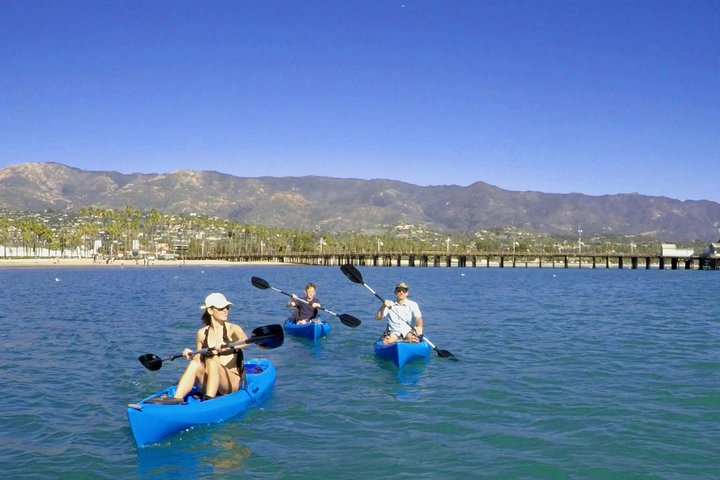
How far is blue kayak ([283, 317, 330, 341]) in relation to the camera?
861 inches

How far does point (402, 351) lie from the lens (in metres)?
16.8

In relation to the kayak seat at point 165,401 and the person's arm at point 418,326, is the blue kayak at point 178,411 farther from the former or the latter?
the person's arm at point 418,326

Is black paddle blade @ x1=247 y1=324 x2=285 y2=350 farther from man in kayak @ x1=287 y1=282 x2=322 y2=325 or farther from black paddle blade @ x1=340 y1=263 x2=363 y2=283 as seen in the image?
man in kayak @ x1=287 y1=282 x2=322 y2=325

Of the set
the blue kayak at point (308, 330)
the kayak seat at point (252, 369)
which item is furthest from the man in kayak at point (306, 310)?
the kayak seat at point (252, 369)

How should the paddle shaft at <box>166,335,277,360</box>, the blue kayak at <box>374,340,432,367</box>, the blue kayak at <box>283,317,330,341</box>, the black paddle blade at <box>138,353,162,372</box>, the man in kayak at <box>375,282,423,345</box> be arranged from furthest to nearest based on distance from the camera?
the blue kayak at <box>283,317,330,341</box> → the man in kayak at <box>375,282,423,345</box> → the blue kayak at <box>374,340,432,367</box> → the black paddle blade at <box>138,353,162,372</box> → the paddle shaft at <box>166,335,277,360</box>

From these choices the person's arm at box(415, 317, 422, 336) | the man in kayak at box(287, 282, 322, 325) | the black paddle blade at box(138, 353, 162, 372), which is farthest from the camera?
the man in kayak at box(287, 282, 322, 325)

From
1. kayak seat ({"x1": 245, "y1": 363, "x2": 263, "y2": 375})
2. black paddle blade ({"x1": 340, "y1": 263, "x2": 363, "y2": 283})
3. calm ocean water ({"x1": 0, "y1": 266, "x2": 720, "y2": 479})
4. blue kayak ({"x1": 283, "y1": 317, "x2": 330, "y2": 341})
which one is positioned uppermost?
black paddle blade ({"x1": 340, "y1": 263, "x2": 363, "y2": 283})

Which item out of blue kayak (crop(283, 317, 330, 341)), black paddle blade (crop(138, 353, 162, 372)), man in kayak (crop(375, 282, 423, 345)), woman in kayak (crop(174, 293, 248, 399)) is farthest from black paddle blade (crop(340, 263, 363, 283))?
black paddle blade (crop(138, 353, 162, 372))

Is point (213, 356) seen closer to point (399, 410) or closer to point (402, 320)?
point (399, 410)

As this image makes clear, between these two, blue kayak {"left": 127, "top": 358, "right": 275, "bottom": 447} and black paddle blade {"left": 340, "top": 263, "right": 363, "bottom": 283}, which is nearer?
blue kayak {"left": 127, "top": 358, "right": 275, "bottom": 447}

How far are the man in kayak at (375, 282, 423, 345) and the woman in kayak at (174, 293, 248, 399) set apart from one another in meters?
5.65

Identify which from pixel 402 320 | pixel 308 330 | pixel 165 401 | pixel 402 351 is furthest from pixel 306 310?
pixel 165 401

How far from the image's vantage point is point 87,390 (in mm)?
14547

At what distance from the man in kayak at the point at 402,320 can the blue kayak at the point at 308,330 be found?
460 cm
